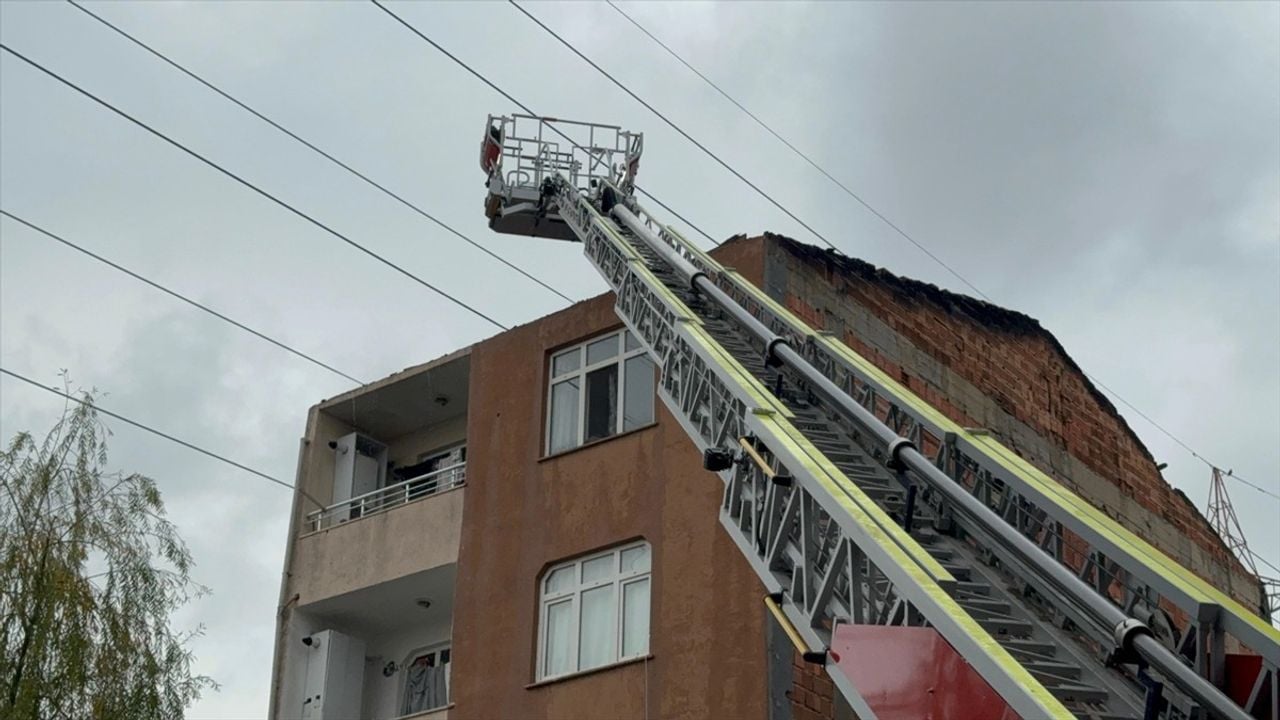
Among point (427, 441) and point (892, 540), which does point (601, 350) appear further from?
point (892, 540)

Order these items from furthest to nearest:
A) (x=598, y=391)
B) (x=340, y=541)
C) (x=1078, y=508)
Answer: (x=340, y=541), (x=598, y=391), (x=1078, y=508)

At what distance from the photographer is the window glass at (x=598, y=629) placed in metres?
19.0

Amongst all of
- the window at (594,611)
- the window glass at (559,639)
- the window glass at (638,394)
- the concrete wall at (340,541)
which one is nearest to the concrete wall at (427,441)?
the concrete wall at (340,541)

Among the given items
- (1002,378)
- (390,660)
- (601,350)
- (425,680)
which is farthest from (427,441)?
(1002,378)

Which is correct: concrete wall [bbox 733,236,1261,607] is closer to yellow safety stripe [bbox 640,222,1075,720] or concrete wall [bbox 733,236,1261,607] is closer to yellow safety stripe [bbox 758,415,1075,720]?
yellow safety stripe [bbox 640,222,1075,720]

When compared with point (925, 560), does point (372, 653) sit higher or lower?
Answer: higher

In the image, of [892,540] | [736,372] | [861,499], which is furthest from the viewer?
[736,372]

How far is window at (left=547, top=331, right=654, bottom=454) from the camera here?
2050 centimetres

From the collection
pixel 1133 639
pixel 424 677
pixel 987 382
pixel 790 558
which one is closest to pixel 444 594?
pixel 424 677

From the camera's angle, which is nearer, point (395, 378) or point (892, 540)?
point (892, 540)

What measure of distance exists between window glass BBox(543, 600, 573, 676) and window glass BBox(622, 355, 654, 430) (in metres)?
2.44

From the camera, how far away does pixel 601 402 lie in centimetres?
2103

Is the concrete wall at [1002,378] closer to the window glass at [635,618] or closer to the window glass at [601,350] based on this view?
the window glass at [601,350]

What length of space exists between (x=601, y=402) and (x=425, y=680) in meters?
5.43
